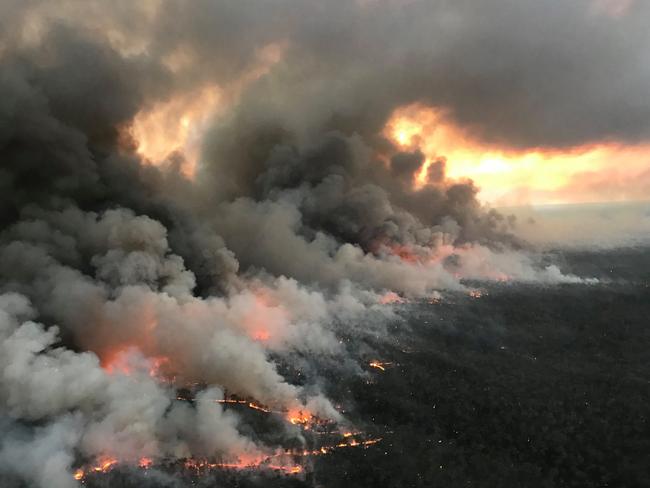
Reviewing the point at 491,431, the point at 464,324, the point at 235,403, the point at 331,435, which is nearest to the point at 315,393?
the point at 331,435

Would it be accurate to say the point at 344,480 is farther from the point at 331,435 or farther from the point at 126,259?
the point at 126,259

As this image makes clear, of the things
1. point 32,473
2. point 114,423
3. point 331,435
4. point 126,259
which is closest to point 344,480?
point 331,435

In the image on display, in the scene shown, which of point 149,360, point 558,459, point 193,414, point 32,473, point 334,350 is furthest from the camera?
point 334,350

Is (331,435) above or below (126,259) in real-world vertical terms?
below

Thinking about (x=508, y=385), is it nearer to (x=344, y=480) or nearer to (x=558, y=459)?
(x=558, y=459)

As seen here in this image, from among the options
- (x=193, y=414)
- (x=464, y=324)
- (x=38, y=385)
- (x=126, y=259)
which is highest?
(x=126, y=259)

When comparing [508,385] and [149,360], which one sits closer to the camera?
[149,360]

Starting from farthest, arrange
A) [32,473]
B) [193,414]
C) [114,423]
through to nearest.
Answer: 1. [193,414]
2. [114,423]
3. [32,473]
